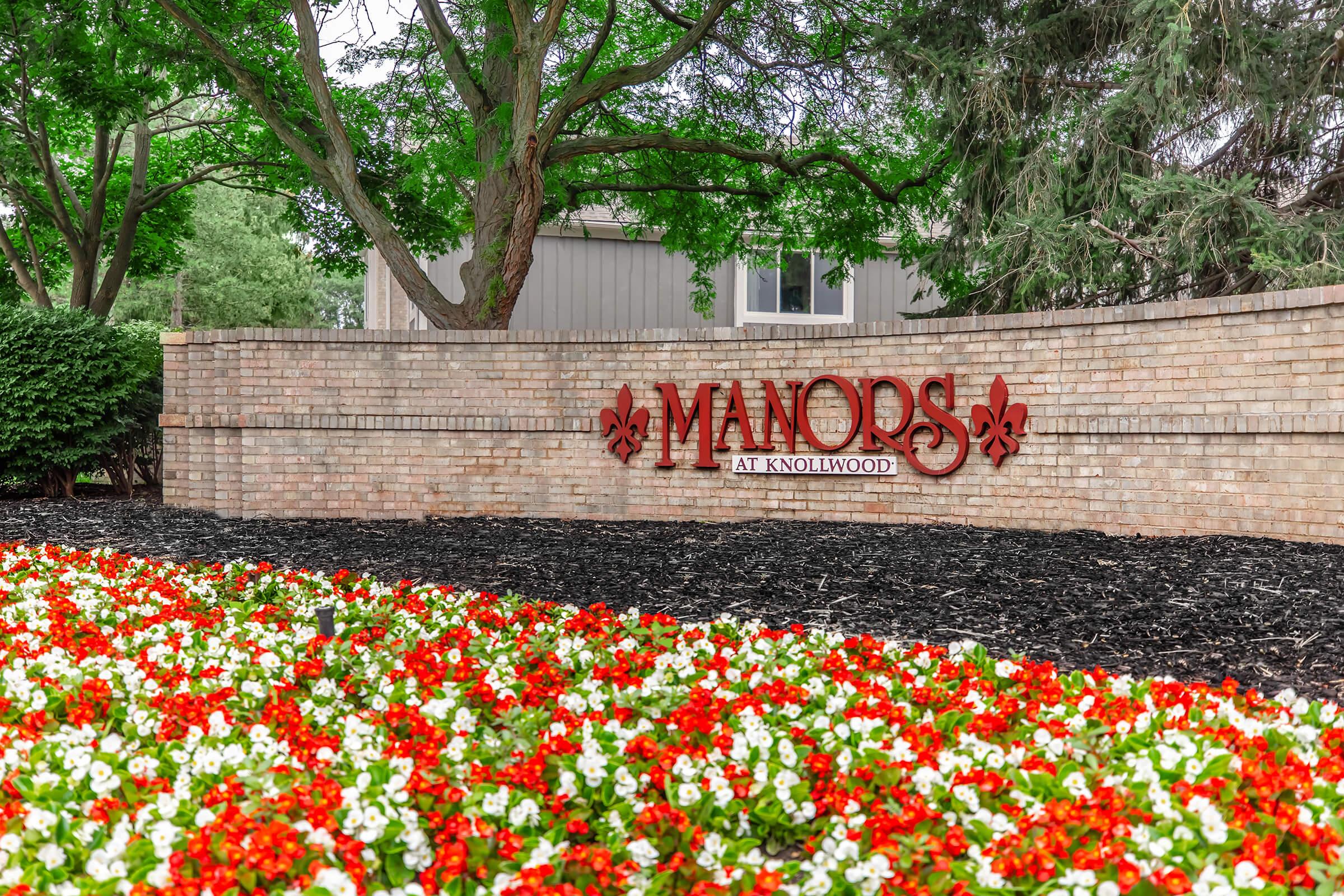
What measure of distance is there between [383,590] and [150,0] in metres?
7.79

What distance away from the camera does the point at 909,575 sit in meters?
6.54

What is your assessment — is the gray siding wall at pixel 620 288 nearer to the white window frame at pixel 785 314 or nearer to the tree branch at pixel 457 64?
the white window frame at pixel 785 314

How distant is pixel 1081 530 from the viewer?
8.02 meters

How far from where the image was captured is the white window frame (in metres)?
17.0

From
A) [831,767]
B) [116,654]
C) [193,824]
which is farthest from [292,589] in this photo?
[831,767]

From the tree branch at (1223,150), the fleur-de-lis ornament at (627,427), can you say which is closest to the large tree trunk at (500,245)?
the fleur-de-lis ornament at (627,427)

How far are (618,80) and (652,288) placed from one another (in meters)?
6.81

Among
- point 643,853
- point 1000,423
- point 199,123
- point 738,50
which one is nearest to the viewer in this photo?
point 643,853

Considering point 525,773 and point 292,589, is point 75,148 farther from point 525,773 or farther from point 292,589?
point 525,773

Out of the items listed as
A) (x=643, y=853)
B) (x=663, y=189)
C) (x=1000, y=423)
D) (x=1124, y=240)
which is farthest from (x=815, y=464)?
(x=643, y=853)

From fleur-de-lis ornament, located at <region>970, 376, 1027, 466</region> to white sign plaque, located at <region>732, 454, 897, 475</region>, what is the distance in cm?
77

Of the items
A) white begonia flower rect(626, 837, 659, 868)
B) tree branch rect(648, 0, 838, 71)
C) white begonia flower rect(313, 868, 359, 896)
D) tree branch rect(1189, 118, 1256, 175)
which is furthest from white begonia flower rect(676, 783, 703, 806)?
tree branch rect(648, 0, 838, 71)

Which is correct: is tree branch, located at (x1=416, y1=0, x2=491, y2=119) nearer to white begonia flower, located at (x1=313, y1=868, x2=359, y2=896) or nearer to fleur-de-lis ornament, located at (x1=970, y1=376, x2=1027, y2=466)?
fleur-de-lis ornament, located at (x1=970, y1=376, x2=1027, y2=466)

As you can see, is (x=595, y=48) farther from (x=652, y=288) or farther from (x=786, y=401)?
(x=652, y=288)
